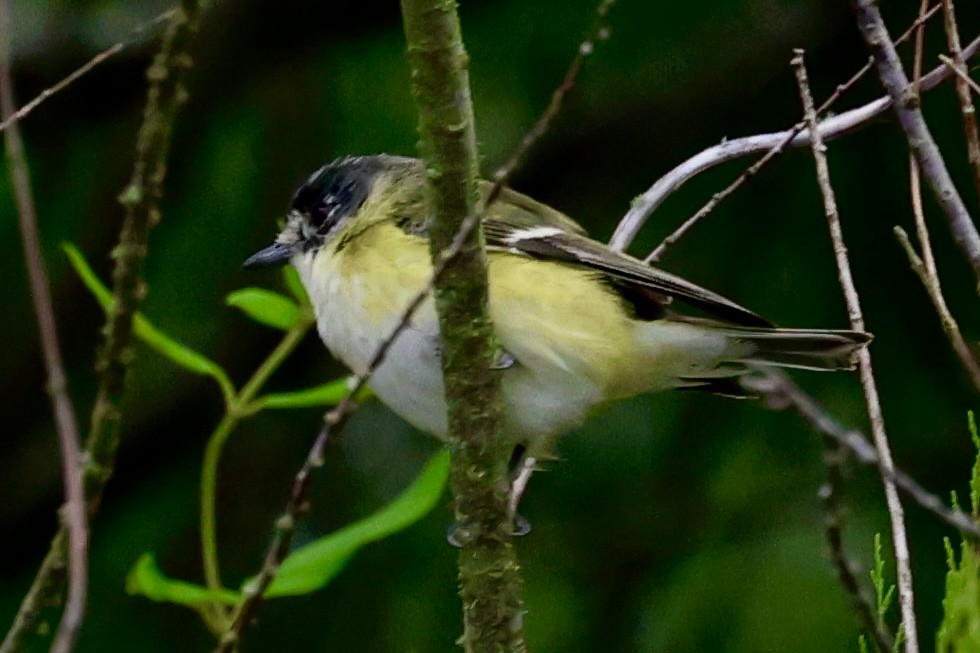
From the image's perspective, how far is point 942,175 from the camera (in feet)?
6.85

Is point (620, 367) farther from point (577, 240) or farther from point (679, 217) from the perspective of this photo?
point (679, 217)

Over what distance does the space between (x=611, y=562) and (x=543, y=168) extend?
48.2 inches

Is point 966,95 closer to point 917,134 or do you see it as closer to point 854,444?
point 917,134

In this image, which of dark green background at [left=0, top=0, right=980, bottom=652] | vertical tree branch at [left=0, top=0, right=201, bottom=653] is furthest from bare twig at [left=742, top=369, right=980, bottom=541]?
dark green background at [left=0, top=0, right=980, bottom=652]

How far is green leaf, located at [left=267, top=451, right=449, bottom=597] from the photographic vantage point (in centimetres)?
270

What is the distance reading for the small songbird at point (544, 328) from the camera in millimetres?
3035

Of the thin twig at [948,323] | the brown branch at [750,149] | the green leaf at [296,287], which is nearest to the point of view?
the thin twig at [948,323]

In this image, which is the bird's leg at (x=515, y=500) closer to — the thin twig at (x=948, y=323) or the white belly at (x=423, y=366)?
the white belly at (x=423, y=366)

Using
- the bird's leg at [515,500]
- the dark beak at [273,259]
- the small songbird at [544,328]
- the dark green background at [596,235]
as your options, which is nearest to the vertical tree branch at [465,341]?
the bird's leg at [515,500]

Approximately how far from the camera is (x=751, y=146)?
2961 mm

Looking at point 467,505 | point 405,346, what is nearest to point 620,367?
point 405,346

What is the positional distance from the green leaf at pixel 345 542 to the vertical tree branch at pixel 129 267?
3.27 feet

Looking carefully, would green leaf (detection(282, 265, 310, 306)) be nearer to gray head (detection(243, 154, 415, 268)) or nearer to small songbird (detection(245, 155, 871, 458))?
small songbird (detection(245, 155, 871, 458))

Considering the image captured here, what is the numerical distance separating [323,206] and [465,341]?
4.30 ft
